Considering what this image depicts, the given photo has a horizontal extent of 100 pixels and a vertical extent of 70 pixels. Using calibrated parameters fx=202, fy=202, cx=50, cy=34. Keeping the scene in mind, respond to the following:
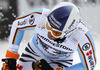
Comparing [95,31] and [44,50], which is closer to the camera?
[44,50]

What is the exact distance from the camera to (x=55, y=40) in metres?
1.95

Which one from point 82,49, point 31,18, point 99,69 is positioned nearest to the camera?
point 82,49

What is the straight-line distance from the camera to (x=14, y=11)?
5.52 m

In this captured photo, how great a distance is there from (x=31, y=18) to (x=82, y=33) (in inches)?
22.6

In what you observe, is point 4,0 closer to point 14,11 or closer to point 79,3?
point 14,11

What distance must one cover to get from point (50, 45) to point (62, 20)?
390 millimetres

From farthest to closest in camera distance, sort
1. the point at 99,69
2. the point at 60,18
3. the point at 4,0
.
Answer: the point at 4,0 < the point at 99,69 < the point at 60,18

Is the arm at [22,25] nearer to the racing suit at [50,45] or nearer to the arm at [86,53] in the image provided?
the racing suit at [50,45]

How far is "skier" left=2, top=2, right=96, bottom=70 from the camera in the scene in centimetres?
186

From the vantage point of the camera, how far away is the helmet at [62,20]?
1815mm

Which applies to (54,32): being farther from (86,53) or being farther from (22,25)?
(22,25)

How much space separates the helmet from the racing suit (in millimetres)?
140

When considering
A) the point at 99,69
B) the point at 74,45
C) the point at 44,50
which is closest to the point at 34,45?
the point at 44,50

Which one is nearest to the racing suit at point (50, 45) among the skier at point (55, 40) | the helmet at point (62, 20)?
the skier at point (55, 40)
